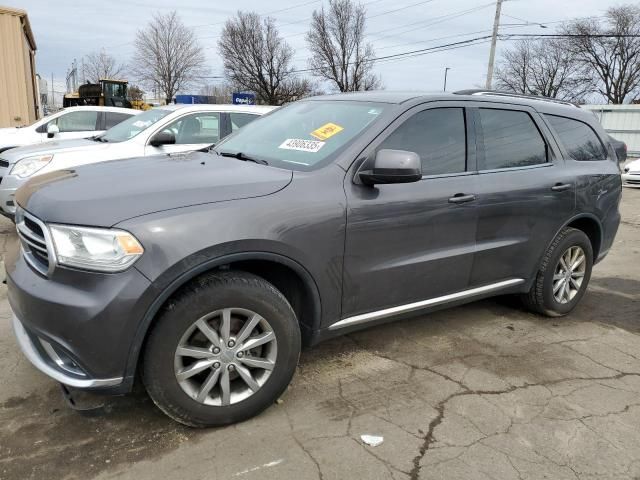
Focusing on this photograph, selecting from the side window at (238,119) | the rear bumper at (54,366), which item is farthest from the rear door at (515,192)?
the side window at (238,119)

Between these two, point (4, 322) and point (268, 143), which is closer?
point (268, 143)

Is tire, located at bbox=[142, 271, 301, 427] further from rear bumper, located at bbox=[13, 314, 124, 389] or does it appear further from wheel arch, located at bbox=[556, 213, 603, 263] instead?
wheel arch, located at bbox=[556, 213, 603, 263]

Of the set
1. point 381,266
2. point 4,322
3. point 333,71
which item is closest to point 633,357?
point 381,266

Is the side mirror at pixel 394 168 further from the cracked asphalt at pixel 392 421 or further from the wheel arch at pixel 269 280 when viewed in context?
the cracked asphalt at pixel 392 421

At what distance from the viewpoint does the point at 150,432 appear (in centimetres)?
266

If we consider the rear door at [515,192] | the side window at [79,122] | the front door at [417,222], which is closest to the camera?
the front door at [417,222]

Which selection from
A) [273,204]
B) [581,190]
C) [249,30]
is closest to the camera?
[273,204]

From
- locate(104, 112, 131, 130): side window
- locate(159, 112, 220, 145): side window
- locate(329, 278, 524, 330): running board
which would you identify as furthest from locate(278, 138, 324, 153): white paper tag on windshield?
locate(104, 112, 131, 130): side window

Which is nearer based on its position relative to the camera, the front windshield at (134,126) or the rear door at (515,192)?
the rear door at (515,192)

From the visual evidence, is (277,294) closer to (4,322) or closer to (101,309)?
(101,309)

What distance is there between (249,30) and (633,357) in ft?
192

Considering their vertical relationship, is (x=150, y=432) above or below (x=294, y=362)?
below

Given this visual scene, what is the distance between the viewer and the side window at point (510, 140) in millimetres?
3668

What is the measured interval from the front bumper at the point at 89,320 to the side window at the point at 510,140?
2458 millimetres
